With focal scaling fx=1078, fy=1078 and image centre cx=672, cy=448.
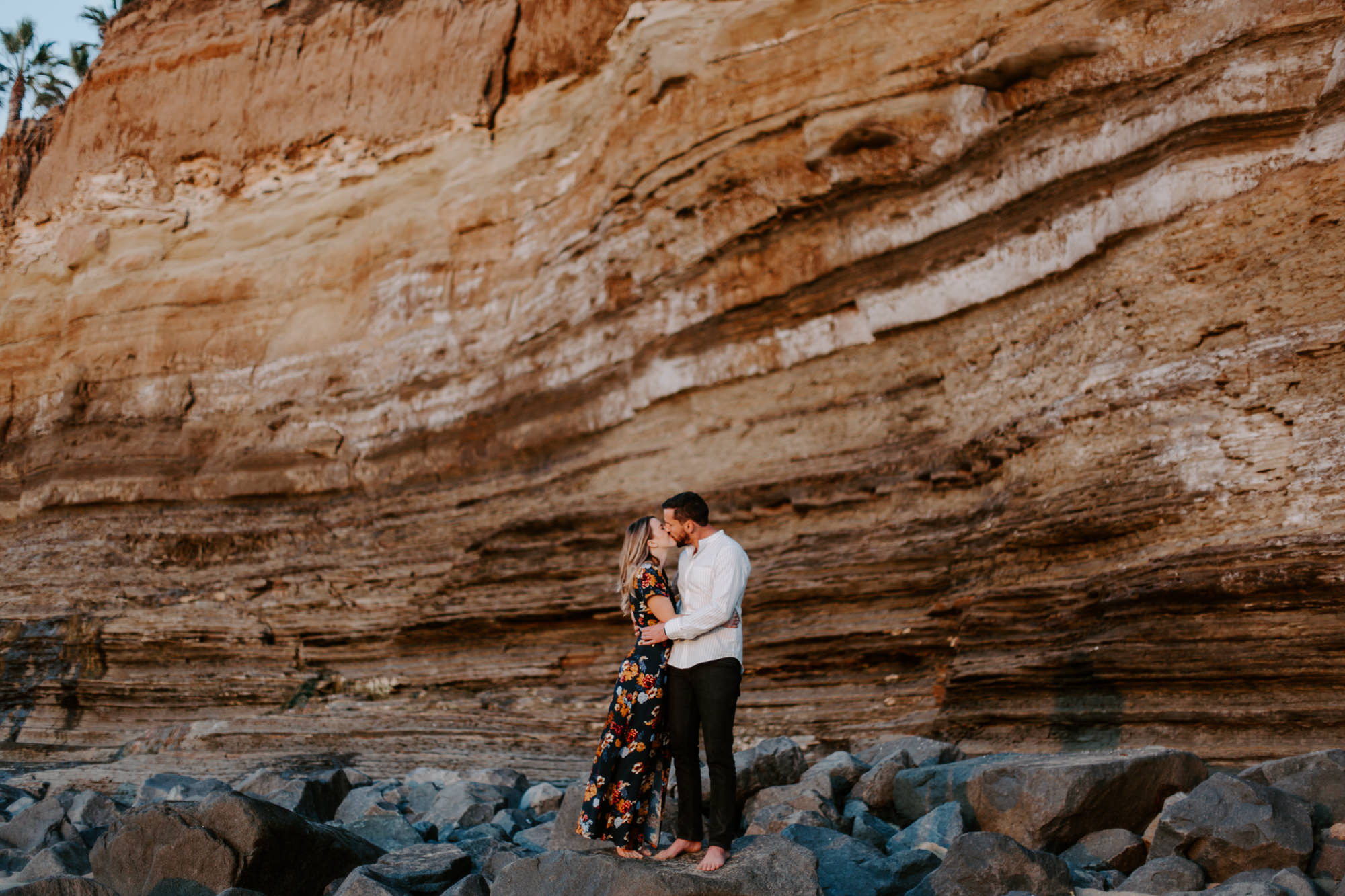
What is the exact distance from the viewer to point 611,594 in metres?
11.6

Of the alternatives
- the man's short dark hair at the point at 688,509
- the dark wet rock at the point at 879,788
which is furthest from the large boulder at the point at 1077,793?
Result: the man's short dark hair at the point at 688,509

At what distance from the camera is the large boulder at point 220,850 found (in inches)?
220

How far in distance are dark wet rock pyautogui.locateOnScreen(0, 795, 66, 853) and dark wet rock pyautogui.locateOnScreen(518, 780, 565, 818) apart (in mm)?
3359

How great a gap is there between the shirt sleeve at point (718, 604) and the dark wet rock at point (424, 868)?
1.95 m

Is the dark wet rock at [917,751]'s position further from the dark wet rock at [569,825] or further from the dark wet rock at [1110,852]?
the dark wet rock at [569,825]

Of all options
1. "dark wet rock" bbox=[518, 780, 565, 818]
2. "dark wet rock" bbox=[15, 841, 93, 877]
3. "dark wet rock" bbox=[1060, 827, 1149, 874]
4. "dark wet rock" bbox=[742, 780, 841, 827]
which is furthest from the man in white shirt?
"dark wet rock" bbox=[15, 841, 93, 877]

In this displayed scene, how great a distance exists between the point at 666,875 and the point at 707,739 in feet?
2.21

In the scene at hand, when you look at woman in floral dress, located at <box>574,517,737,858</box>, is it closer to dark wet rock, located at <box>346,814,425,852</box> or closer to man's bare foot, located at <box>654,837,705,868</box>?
man's bare foot, located at <box>654,837,705,868</box>

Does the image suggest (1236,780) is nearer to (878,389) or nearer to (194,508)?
(878,389)

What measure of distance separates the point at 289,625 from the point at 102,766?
2.60 metres

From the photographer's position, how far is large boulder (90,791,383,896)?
5.58 meters

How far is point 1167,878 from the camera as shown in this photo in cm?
501

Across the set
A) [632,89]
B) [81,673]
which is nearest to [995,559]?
[632,89]

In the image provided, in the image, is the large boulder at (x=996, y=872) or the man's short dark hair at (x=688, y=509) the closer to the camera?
the large boulder at (x=996, y=872)
